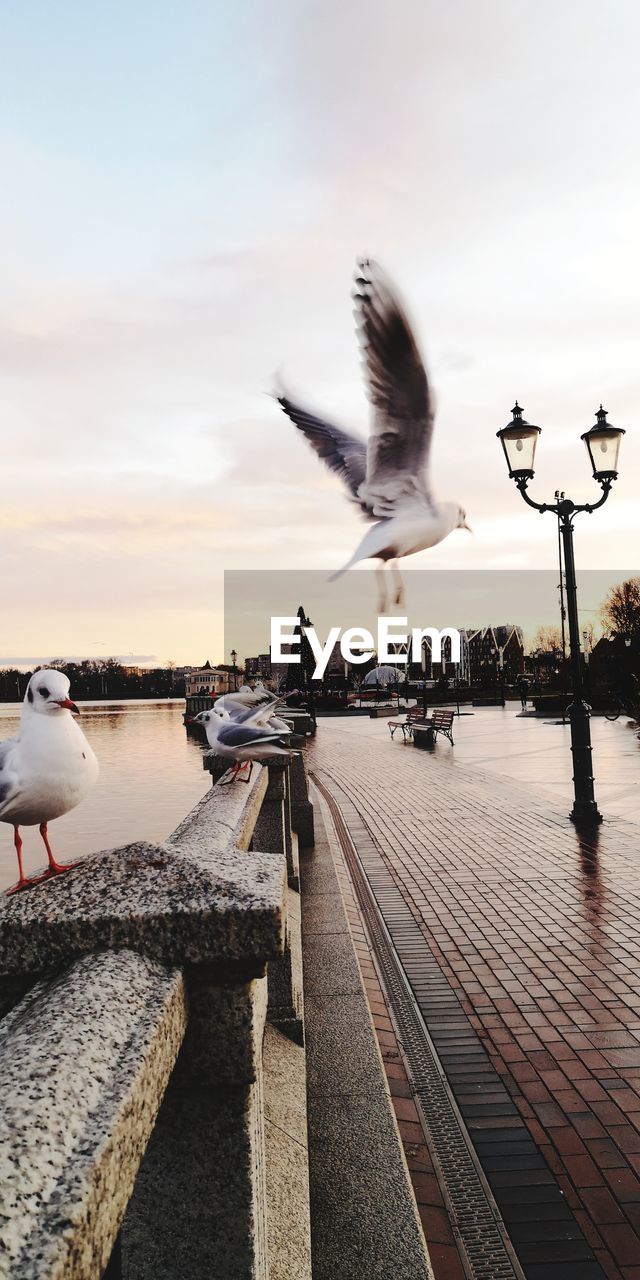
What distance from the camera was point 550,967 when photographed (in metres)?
5.34

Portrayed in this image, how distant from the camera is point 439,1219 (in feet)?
9.88

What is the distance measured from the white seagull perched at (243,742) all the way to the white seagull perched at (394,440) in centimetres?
124

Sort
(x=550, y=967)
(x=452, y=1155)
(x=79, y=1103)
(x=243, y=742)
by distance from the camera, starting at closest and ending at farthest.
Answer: (x=79, y=1103) < (x=452, y=1155) < (x=243, y=742) < (x=550, y=967)

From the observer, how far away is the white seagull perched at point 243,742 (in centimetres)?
472

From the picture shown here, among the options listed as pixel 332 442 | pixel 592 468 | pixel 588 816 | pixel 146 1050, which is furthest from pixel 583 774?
pixel 146 1050

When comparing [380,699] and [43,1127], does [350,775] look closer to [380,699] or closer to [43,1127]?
[43,1127]

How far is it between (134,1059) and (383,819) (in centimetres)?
1003

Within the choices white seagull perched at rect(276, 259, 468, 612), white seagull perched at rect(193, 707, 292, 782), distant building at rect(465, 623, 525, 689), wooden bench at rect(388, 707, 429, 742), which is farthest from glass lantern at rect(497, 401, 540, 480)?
distant building at rect(465, 623, 525, 689)

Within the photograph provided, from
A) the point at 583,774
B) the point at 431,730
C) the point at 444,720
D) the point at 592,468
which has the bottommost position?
the point at 431,730

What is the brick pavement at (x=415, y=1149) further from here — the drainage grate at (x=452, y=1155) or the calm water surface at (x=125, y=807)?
the calm water surface at (x=125, y=807)

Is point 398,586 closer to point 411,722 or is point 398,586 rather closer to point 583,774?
point 583,774

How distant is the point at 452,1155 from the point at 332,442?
198 inches

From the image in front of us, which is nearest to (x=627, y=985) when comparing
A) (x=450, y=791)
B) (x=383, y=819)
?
(x=383, y=819)

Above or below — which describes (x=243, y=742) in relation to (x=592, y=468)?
below
